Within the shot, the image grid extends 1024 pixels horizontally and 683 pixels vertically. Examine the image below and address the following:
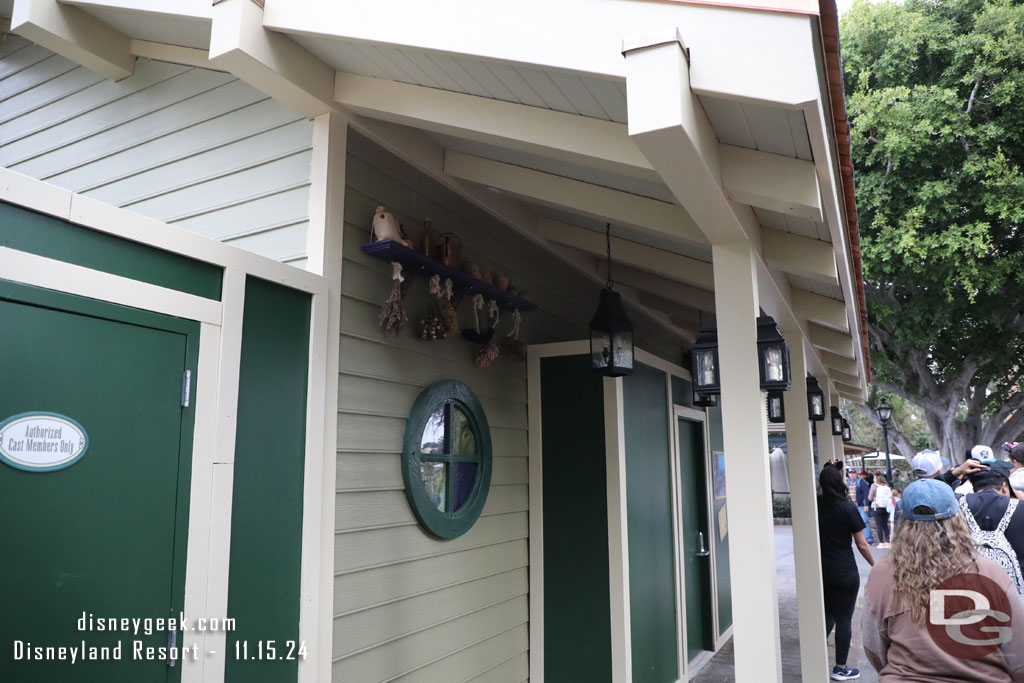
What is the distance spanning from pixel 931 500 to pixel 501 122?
192 cm

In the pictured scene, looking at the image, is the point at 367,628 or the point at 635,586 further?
the point at 635,586

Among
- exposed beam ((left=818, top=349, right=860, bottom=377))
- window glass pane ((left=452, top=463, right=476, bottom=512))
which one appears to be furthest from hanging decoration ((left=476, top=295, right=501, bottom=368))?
exposed beam ((left=818, top=349, right=860, bottom=377))

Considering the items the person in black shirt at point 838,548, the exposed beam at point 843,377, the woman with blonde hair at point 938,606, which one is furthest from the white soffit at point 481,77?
the exposed beam at point 843,377

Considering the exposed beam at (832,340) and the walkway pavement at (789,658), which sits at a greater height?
the exposed beam at (832,340)

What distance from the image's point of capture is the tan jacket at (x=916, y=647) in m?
1.99

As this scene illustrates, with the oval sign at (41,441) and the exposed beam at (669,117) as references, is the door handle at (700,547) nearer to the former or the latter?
the exposed beam at (669,117)

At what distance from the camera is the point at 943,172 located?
11.2m

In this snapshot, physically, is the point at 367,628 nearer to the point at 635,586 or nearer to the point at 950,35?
the point at 635,586

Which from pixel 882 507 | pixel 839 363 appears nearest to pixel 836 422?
pixel 839 363

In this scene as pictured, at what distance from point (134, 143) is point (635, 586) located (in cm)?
383

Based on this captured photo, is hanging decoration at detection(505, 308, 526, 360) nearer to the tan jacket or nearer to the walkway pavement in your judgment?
the tan jacket

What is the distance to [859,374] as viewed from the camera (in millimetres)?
7016

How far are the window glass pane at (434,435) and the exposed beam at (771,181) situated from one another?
170cm

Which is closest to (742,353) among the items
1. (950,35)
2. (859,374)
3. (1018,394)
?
(859,374)
